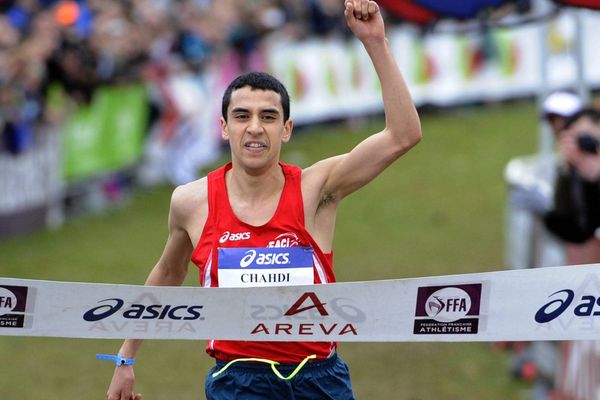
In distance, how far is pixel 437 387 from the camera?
31.7 ft

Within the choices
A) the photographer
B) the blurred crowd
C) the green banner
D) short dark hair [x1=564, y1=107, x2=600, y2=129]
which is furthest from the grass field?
short dark hair [x1=564, y1=107, x2=600, y2=129]

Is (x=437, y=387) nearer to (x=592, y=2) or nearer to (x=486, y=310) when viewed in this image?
(x=592, y=2)

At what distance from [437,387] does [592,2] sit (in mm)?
3948

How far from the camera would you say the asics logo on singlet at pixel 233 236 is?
17.1 ft

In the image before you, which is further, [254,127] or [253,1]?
[253,1]

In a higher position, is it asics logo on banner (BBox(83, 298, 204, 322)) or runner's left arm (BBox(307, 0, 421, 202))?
runner's left arm (BBox(307, 0, 421, 202))

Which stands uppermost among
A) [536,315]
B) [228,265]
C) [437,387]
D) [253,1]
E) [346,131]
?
[253,1]

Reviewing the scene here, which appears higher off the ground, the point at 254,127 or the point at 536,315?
the point at 254,127

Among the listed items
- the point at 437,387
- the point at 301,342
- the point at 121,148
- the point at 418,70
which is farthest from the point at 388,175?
the point at 301,342

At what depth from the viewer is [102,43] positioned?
17.1 meters

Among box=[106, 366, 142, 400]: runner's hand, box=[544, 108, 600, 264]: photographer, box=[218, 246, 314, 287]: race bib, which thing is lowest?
box=[106, 366, 142, 400]: runner's hand

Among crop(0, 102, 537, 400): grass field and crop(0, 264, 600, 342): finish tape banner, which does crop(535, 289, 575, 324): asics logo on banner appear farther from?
crop(0, 102, 537, 400): grass field

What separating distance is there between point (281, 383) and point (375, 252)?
935 cm

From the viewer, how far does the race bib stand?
17.0 ft
